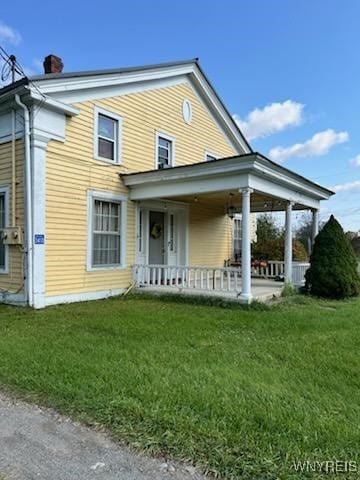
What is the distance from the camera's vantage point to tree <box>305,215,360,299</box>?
9984mm

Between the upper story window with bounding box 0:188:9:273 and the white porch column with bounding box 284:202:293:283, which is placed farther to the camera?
the white porch column with bounding box 284:202:293:283

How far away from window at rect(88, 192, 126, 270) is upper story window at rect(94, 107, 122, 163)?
1.08 m

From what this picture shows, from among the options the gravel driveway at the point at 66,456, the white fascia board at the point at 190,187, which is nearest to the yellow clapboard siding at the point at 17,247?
the white fascia board at the point at 190,187

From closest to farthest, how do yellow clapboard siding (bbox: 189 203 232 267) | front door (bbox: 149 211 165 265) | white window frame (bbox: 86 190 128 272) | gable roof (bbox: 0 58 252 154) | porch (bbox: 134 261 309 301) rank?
gable roof (bbox: 0 58 252 154) → porch (bbox: 134 261 309 301) → white window frame (bbox: 86 190 128 272) → front door (bbox: 149 211 165 265) → yellow clapboard siding (bbox: 189 203 232 267)

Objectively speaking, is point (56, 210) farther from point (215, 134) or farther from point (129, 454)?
point (215, 134)

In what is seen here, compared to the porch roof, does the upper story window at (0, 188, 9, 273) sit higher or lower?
lower

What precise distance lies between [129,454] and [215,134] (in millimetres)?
13386

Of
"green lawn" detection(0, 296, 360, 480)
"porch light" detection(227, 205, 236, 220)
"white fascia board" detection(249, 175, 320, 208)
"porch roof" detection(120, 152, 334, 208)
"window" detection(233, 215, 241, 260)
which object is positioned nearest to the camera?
"green lawn" detection(0, 296, 360, 480)

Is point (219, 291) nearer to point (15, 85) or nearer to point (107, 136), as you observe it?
point (107, 136)

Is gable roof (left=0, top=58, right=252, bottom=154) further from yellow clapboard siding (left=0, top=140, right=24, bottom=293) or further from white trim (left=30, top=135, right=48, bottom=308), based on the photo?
yellow clapboard siding (left=0, top=140, right=24, bottom=293)

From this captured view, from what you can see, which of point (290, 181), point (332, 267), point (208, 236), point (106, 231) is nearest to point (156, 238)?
point (106, 231)

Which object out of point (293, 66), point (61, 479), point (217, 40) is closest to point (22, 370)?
point (61, 479)

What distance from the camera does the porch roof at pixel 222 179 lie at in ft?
27.7

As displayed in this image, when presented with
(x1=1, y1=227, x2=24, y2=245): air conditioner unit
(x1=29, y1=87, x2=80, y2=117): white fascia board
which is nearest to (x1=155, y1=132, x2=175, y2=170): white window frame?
(x1=29, y1=87, x2=80, y2=117): white fascia board
